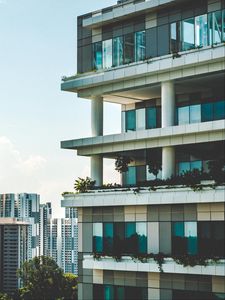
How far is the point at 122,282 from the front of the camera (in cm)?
5003

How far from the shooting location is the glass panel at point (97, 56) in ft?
173

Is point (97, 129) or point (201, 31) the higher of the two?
point (201, 31)

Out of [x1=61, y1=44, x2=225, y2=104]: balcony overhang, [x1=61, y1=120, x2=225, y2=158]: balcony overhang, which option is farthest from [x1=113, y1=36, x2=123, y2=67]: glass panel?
[x1=61, y1=120, x2=225, y2=158]: balcony overhang

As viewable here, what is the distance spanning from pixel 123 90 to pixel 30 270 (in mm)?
60353

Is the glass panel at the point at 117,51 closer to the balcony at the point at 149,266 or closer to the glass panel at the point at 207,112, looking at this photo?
the glass panel at the point at 207,112

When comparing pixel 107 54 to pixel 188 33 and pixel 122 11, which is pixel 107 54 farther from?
pixel 188 33

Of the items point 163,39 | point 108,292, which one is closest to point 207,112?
point 163,39

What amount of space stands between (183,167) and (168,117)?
4278 millimetres

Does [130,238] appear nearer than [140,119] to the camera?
Yes

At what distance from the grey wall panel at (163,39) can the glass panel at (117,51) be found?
330 centimetres

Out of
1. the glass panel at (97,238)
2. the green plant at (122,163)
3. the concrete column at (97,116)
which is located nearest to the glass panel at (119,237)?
the glass panel at (97,238)

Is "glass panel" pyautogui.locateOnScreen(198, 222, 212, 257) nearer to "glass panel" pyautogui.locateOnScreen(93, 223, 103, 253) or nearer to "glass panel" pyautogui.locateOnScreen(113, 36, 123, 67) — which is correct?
"glass panel" pyautogui.locateOnScreen(93, 223, 103, 253)

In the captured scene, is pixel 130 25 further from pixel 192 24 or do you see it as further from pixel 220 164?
pixel 220 164

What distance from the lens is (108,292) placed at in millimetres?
50969
